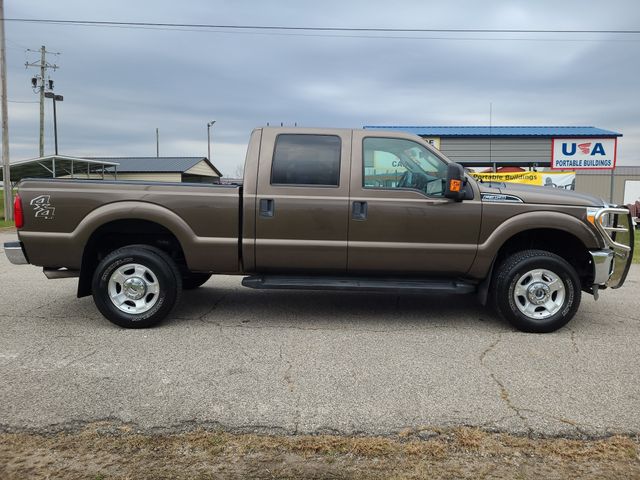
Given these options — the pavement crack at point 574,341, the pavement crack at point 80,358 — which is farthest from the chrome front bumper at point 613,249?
the pavement crack at point 80,358

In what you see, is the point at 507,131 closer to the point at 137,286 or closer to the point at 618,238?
the point at 618,238

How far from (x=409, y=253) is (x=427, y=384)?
162 cm

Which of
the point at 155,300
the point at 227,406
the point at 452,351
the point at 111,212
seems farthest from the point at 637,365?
the point at 111,212

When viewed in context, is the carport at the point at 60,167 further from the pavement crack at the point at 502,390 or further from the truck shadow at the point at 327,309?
the pavement crack at the point at 502,390

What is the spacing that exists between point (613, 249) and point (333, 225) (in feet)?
9.30

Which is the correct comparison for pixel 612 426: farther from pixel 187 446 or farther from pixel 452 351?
pixel 187 446

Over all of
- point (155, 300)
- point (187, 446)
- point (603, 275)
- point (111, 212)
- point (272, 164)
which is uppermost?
point (272, 164)

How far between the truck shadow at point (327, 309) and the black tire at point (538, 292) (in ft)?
1.12

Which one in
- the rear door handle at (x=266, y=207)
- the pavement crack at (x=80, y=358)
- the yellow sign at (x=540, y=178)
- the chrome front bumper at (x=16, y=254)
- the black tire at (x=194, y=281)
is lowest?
the pavement crack at (x=80, y=358)

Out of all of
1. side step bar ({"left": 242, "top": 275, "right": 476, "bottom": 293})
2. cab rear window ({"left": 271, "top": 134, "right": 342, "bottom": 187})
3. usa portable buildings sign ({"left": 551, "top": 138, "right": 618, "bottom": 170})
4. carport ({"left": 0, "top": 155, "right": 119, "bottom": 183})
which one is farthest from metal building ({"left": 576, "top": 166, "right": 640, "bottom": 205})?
cab rear window ({"left": 271, "top": 134, "right": 342, "bottom": 187})

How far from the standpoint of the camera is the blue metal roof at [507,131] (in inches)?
864

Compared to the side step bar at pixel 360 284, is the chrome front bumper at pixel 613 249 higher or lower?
higher

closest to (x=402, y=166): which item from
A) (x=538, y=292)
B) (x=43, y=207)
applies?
(x=538, y=292)

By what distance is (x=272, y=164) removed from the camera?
5211mm
